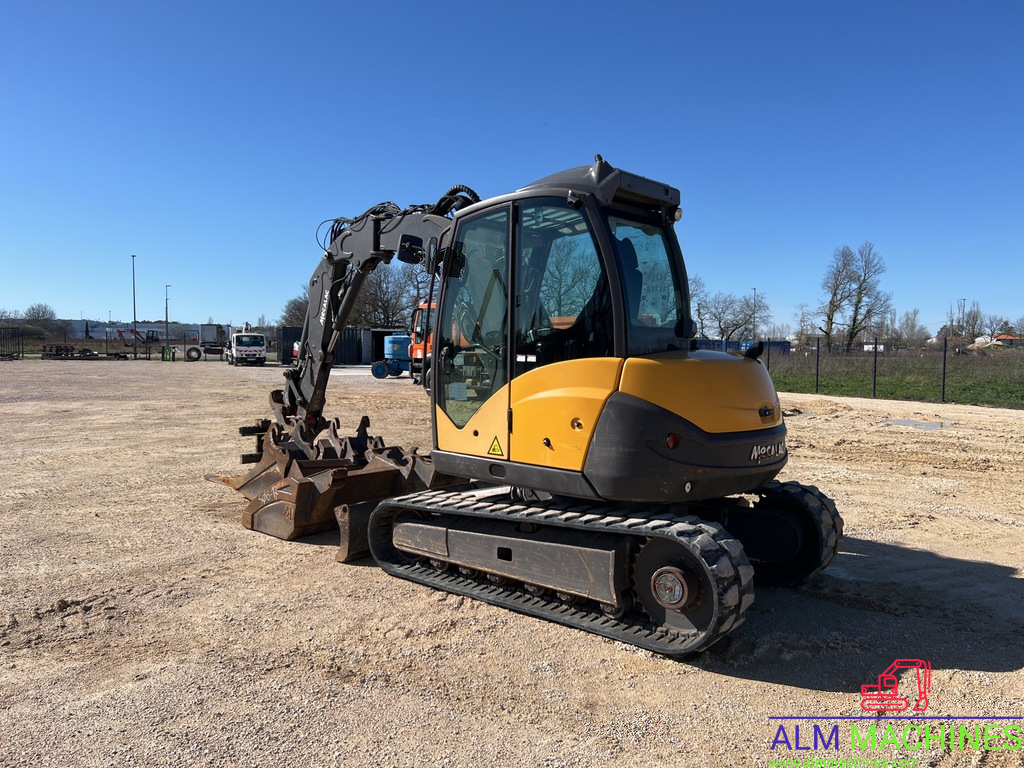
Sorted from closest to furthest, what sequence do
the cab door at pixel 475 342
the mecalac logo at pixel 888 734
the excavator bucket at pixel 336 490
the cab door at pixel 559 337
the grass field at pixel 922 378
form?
the mecalac logo at pixel 888 734
the cab door at pixel 559 337
the cab door at pixel 475 342
the excavator bucket at pixel 336 490
the grass field at pixel 922 378

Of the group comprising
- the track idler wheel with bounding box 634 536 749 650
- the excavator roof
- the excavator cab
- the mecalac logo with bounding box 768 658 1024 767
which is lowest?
the mecalac logo with bounding box 768 658 1024 767

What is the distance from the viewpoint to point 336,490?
6492 mm

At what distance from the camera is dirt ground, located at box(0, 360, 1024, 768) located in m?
3.32

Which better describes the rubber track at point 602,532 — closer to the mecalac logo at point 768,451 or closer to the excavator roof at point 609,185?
the mecalac logo at point 768,451

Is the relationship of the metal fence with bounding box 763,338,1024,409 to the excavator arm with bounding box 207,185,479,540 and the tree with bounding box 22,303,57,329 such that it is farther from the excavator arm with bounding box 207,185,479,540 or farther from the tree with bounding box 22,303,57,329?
the tree with bounding box 22,303,57,329

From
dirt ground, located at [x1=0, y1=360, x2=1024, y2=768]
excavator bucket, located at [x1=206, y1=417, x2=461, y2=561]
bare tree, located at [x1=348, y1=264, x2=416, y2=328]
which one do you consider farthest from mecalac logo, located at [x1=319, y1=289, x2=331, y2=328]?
bare tree, located at [x1=348, y1=264, x2=416, y2=328]

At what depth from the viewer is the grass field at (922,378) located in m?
21.1

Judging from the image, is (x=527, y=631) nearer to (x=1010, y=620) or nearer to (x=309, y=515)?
(x=309, y=515)

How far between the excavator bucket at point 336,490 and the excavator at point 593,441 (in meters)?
0.06

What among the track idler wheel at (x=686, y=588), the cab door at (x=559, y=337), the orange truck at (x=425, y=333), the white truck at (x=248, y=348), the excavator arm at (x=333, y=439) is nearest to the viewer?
the track idler wheel at (x=686, y=588)

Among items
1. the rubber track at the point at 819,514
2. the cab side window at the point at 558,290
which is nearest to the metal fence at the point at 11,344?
the cab side window at the point at 558,290

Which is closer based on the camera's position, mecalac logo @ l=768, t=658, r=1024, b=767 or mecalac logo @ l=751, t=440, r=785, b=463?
mecalac logo @ l=768, t=658, r=1024, b=767

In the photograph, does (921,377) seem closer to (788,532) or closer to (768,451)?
(788,532)

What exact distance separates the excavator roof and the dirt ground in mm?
2882
